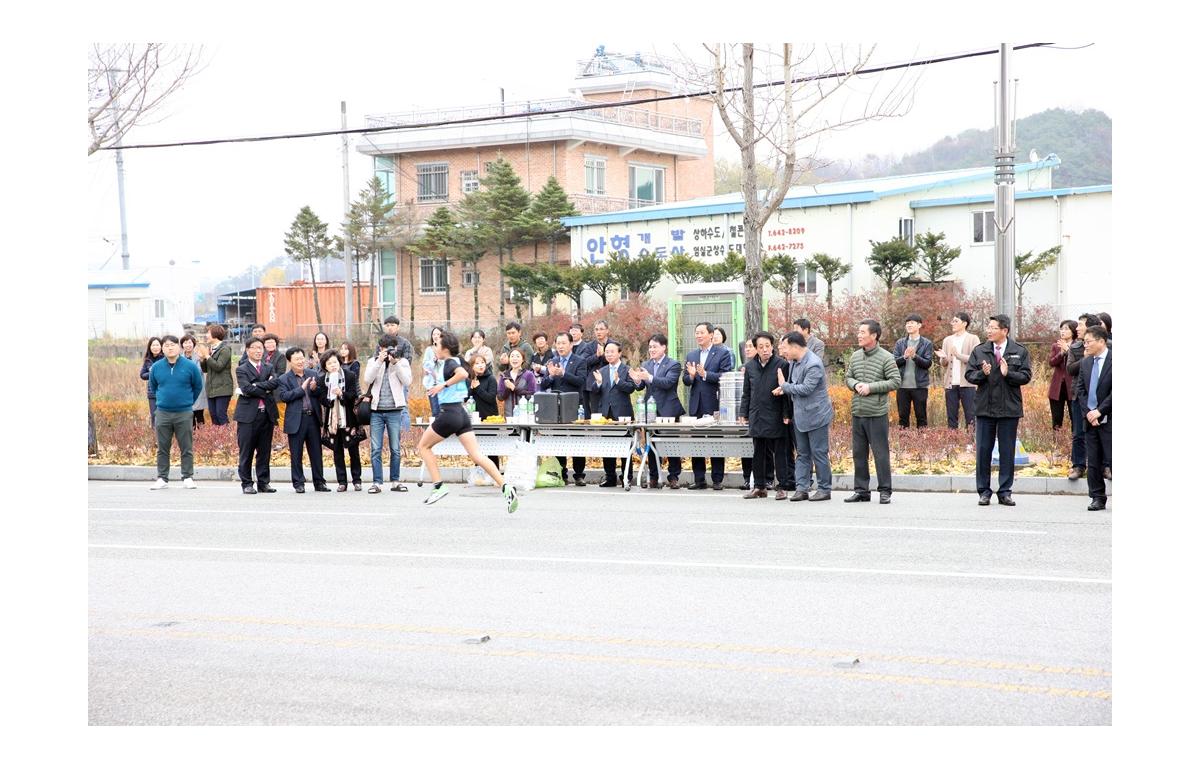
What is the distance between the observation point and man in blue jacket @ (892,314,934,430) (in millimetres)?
20047

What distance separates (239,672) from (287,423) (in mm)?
10239

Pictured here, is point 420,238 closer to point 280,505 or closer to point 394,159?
point 394,159

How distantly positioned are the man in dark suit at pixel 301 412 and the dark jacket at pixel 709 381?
5.11 metres

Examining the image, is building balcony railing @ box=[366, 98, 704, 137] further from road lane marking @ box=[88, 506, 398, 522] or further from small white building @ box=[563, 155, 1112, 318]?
road lane marking @ box=[88, 506, 398, 522]

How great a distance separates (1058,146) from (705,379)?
5978 cm

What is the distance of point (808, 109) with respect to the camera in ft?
73.2

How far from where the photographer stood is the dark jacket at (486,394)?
60.3 feet

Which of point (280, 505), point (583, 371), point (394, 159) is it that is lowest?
point (280, 505)

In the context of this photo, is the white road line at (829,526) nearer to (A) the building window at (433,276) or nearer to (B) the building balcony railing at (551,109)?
(B) the building balcony railing at (551,109)

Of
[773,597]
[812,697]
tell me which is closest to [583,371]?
[773,597]

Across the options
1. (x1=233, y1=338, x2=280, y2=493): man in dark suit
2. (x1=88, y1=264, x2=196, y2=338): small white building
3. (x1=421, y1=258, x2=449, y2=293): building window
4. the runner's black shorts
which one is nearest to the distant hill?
(x1=421, y1=258, x2=449, y2=293): building window

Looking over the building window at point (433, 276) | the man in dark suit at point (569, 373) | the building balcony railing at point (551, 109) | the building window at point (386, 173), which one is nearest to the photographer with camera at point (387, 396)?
the man in dark suit at point (569, 373)

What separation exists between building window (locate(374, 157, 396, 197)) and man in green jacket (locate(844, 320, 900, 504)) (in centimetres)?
4743

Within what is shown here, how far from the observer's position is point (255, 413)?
17.6 meters
